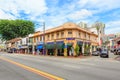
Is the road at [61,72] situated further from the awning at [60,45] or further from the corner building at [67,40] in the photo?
the awning at [60,45]

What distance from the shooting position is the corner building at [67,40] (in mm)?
54250

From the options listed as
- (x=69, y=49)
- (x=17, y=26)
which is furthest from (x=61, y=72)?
(x=17, y=26)

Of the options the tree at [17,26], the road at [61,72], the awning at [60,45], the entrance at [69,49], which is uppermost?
the tree at [17,26]

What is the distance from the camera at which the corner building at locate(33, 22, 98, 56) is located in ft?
178

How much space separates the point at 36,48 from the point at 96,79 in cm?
5901

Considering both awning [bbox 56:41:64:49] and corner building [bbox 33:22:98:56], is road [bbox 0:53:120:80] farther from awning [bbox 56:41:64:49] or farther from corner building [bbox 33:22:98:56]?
awning [bbox 56:41:64:49]

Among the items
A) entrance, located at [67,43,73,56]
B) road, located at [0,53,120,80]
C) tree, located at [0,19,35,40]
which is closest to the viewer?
road, located at [0,53,120,80]

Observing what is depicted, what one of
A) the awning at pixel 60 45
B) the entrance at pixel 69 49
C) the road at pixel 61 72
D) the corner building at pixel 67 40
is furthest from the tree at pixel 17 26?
the road at pixel 61 72

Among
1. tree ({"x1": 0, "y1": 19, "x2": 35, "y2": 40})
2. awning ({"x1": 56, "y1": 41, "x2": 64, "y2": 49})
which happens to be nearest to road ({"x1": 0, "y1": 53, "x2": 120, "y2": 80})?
awning ({"x1": 56, "y1": 41, "x2": 64, "y2": 49})

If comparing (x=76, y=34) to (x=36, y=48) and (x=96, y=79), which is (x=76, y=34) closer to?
(x=36, y=48)

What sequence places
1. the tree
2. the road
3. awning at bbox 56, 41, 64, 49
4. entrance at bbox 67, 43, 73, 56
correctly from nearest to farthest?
1. the road
2. entrance at bbox 67, 43, 73, 56
3. awning at bbox 56, 41, 64, 49
4. the tree

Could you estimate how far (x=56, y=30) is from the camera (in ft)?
187

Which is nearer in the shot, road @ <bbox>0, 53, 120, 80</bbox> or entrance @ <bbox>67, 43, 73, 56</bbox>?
road @ <bbox>0, 53, 120, 80</bbox>


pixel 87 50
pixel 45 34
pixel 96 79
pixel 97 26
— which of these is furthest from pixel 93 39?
pixel 96 79
